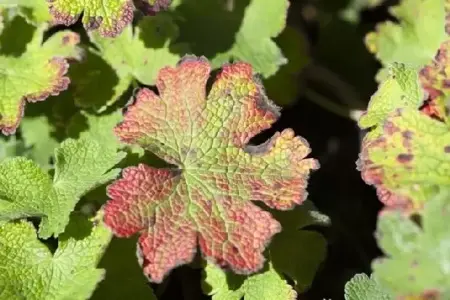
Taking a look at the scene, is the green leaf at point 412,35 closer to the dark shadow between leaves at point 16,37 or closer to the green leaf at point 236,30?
the green leaf at point 236,30

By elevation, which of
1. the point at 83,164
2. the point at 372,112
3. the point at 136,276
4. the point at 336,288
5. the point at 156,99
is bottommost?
the point at 336,288

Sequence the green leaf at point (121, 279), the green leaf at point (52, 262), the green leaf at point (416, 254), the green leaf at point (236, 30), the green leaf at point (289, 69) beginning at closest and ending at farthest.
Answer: the green leaf at point (416, 254)
the green leaf at point (52, 262)
the green leaf at point (121, 279)
the green leaf at point (236, 30)
the green leaf at point (289, 69)

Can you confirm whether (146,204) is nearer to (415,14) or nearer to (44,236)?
(44,236)

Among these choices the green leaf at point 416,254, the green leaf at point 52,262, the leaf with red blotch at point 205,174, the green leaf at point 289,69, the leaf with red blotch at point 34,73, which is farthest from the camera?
the green leaf at point 289,69

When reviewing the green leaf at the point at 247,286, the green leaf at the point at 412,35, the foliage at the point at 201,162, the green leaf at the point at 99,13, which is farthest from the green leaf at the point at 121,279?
the green leaf at the point at 412,35

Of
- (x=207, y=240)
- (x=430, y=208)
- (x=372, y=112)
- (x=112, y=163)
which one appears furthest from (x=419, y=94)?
(x=112, y=163)

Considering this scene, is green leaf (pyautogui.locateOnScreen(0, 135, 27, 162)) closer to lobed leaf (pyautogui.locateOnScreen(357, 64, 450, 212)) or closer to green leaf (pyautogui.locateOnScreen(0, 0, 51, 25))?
green leaf (pyautogui.locateOnScreen(0, 0, 51, 25))
